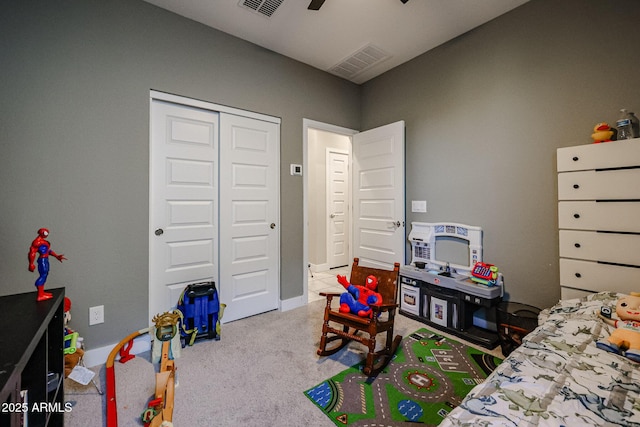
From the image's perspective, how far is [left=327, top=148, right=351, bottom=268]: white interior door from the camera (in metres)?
5.04

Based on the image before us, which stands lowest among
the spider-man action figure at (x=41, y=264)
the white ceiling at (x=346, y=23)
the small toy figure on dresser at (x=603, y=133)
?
the spider-man action figure at (x=41, y=264)

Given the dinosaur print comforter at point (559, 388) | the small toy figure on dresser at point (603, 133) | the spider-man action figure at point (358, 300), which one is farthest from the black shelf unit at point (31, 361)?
the small toy figure on dresser at point (603, 133)

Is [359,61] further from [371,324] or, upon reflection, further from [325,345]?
[325,345]

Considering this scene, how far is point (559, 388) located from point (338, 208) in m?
4.25

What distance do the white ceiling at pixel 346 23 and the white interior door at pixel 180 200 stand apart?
88 centimetres

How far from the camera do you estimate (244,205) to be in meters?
2.88

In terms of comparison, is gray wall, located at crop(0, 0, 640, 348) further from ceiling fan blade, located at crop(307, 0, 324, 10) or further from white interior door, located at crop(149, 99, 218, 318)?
ceiling fan blade, located at crop(307, 0, 324, 10)

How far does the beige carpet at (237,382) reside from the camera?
60.6 inches

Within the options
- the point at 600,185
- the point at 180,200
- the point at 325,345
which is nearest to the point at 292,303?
the point at 325,345

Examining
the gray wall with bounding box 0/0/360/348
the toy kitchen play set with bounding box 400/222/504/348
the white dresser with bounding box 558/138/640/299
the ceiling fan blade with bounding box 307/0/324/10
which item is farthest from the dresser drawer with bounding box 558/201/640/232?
the gray wall with bounding box 0/0/360/348

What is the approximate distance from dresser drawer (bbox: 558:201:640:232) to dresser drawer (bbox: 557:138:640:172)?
0.26 meters

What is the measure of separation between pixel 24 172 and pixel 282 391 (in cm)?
229

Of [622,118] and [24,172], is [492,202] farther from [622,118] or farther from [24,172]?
[24,172]

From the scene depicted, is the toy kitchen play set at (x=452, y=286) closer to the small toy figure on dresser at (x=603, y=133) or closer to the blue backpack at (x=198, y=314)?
the small toy figure on dresser at (x=603, y=133)
